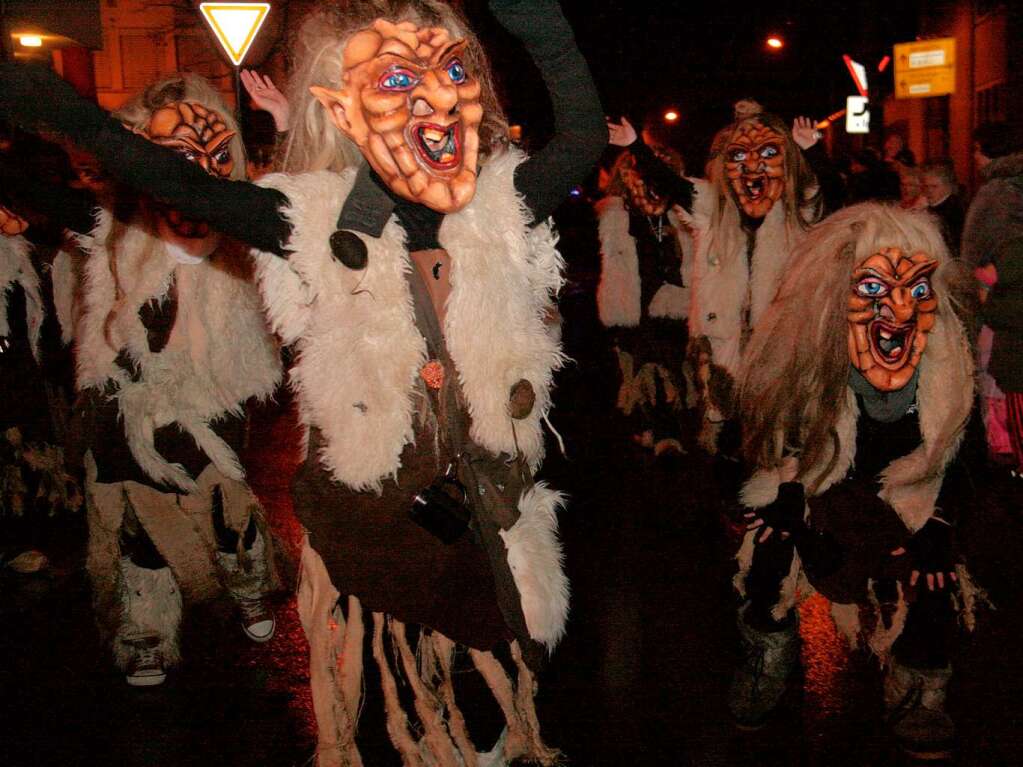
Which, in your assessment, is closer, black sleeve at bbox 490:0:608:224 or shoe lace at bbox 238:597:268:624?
black sleeve at bbox 490:0:608:224

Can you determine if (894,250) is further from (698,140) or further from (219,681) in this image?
(698,140)

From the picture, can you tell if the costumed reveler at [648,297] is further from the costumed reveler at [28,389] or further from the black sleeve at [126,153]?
the black sleeve at [126,153]

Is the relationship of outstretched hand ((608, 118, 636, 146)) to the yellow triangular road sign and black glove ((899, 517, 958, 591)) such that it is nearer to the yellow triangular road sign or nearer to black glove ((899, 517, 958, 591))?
black glove ((899, 517, 958, 591))

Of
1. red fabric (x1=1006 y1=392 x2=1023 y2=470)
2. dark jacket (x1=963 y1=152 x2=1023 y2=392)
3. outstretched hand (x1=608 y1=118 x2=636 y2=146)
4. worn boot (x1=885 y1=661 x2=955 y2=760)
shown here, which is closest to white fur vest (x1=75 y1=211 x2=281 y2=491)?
outstretched hand (x1=608 y1=118 x2=636 y2=146)

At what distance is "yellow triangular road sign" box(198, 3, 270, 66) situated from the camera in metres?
8.69

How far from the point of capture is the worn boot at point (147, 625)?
4.35m

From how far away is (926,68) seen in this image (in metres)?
19.2

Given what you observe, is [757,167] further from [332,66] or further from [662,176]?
[332,66]

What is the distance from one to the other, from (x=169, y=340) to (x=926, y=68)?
17.9 m

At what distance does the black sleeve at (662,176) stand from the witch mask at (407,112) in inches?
115

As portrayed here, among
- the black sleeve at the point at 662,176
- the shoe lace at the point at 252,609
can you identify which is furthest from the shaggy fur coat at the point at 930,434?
the black sleeve at the point at 662,176

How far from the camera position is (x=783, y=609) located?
12.7 feet

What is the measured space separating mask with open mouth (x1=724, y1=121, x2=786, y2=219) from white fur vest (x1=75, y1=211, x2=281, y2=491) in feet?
8.71

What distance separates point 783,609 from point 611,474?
3.50 metres
